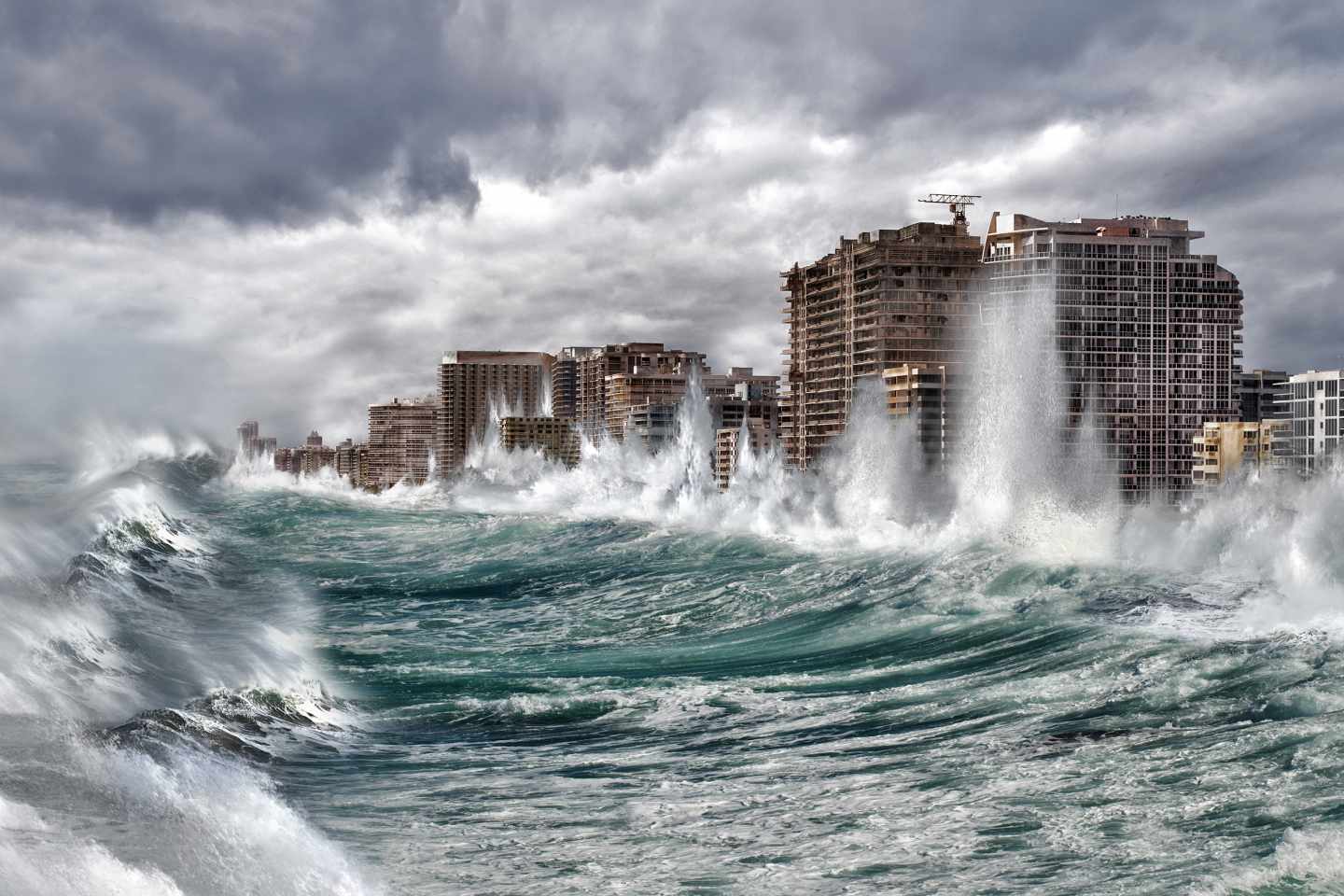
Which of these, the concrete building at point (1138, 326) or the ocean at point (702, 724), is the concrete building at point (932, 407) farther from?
the ocean at point (702, 724)

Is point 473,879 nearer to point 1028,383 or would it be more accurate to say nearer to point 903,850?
point 903,850

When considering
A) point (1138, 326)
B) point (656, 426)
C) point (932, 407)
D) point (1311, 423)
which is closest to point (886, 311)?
point (932, 407)

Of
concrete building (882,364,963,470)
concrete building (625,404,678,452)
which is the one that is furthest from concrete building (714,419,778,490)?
concrete building (882,364,963,470)

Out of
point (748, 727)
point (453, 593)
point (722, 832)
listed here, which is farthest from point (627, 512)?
point (722, 832)

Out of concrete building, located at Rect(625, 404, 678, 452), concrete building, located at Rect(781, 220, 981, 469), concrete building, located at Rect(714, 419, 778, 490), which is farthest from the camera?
concrete building, located at Rect(625, 404, 678, 452)

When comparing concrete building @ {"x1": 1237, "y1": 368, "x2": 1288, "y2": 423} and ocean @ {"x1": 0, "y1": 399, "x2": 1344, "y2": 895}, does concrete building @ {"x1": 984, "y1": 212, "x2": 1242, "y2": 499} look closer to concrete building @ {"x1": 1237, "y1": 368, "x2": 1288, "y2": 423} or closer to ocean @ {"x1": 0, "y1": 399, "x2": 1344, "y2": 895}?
concrete building @ {"x1": 1237, "y1": 368, "x2": 1288, "y2": 423}

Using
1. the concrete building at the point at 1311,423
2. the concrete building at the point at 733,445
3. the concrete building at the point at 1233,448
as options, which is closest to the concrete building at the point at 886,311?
the concrete building at the point at 733,445
